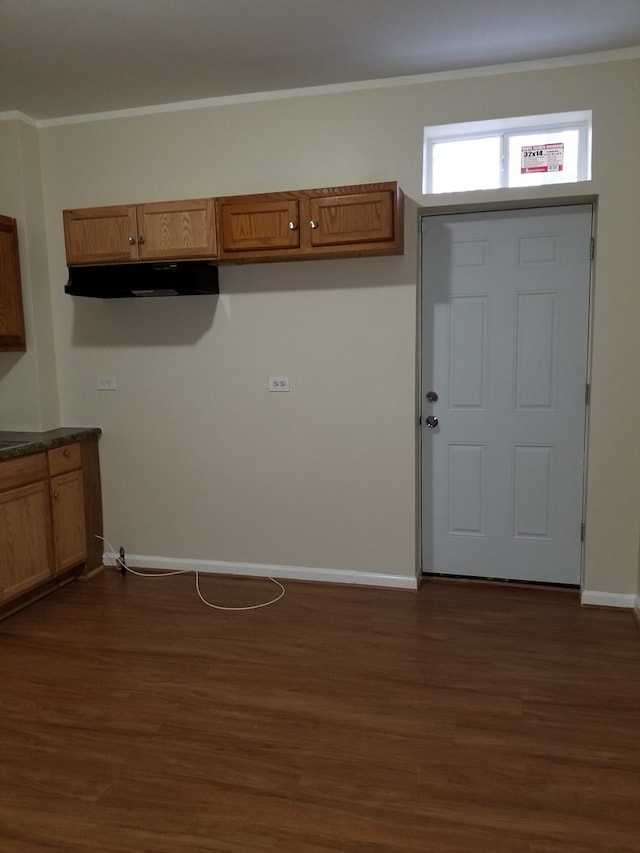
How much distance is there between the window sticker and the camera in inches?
134

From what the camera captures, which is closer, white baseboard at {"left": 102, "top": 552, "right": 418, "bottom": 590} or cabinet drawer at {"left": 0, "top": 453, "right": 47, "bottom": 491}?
cabinet drawer at {"left": 0, "top": 453, "right": 47, "bottom": 491}

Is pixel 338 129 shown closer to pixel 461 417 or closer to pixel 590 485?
pixel 461 417

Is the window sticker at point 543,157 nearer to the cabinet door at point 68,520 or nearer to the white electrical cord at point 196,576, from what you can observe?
the white electrical cord at point 196,576

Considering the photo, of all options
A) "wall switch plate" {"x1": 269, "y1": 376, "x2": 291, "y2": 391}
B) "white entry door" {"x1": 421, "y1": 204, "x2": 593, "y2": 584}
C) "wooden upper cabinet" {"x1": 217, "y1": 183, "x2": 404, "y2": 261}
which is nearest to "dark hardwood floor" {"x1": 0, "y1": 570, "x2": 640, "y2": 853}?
"white entry door" {"x1": 421, "y1": 204, "x2": 593, "y2": 584}

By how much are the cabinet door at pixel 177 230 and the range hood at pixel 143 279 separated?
8 cm

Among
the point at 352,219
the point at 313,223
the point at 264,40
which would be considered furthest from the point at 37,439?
the point at 264,40

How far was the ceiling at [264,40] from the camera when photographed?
8.79ft

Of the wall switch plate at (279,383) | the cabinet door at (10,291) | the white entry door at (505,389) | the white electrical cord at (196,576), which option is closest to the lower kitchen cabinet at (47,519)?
the white electrical cord at (196,576)

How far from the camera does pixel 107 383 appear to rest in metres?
4.12

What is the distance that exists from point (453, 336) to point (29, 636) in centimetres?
285

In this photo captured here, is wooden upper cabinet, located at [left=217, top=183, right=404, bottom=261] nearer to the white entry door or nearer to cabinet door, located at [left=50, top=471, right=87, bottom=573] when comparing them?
the white entry door

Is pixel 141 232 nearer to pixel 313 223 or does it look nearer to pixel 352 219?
pixel 313 223

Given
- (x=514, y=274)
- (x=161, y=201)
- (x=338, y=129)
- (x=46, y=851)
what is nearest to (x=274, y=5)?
(x=338, y=129)

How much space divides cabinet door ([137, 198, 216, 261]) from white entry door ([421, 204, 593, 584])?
125 cm
